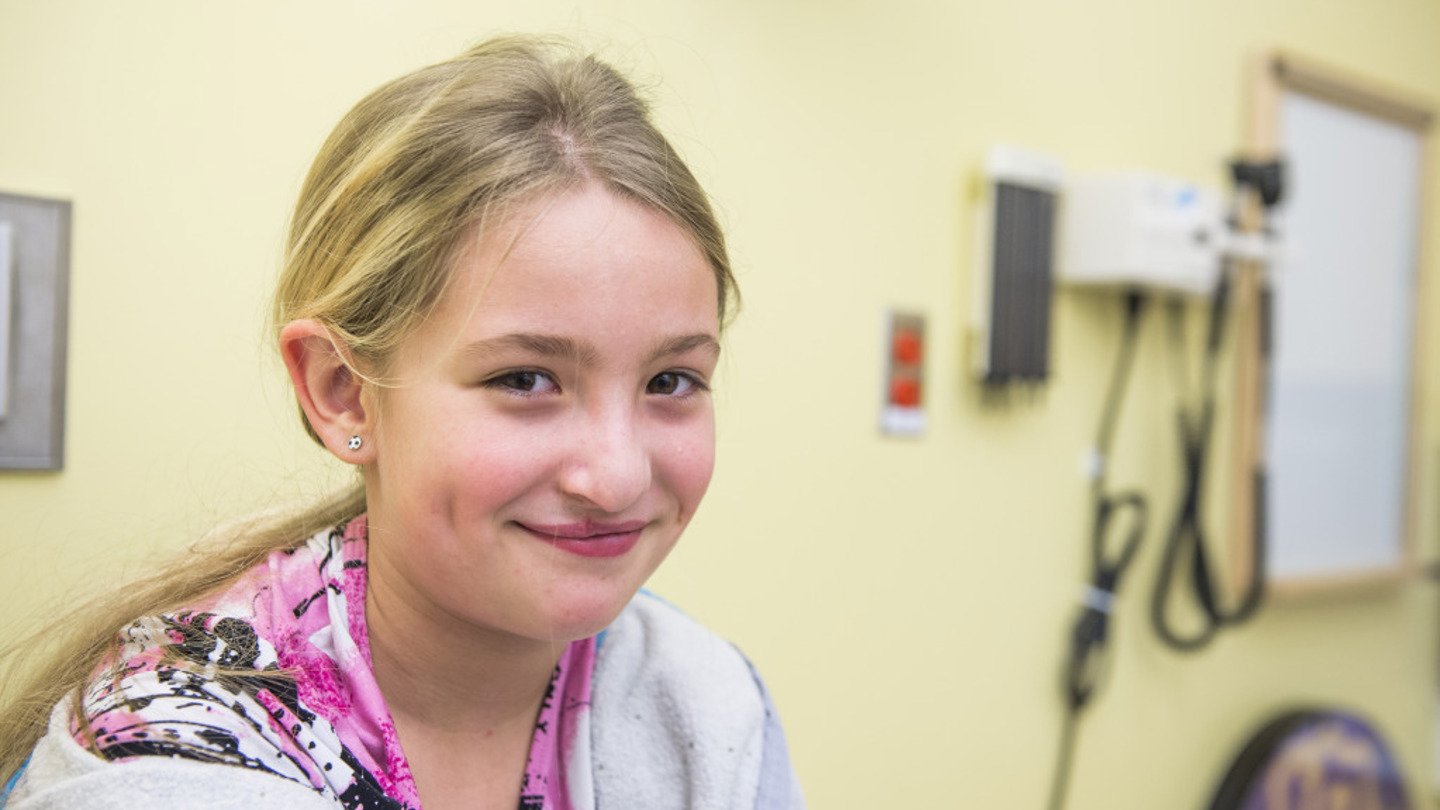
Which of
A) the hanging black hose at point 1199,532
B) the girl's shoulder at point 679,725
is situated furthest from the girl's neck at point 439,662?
the hanging black hose at point 1199,532

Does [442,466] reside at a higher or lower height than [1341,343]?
lower

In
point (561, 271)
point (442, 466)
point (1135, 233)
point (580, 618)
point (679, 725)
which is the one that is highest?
point (1135, 233)

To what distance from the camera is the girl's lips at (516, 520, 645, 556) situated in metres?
0.78

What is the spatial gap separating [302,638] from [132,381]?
1.24 ft

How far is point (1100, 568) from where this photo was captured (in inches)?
73.0

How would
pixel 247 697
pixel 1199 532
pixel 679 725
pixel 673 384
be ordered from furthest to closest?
pixel 1199 532, pixel 679 725, pixel 673 384, pixel 247 697

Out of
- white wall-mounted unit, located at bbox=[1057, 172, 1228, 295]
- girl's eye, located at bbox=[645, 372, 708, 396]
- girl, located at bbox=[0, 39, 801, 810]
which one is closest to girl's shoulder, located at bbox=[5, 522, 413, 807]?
girl, located at bbox=[0, 39, 801, 810]

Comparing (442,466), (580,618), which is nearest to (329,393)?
(442,466)

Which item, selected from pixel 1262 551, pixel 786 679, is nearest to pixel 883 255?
pixel 786 679

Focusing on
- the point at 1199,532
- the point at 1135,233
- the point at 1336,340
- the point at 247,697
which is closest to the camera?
the point at 247,697

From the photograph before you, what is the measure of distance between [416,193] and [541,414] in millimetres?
171

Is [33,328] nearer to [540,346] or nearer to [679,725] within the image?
[540,346]

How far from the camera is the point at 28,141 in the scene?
0.99 m

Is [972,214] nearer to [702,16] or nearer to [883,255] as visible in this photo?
[883,255]
